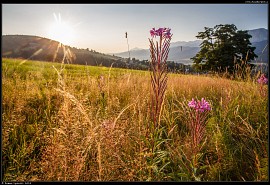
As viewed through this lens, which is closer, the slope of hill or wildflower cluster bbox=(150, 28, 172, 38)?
wildflower cluster bbox=(150, 28, 172, 38)

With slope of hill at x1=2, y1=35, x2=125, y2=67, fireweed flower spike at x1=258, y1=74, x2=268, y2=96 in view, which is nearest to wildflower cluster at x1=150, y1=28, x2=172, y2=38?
slope of hill at x1=2, y1=35, x2=125, y2=67

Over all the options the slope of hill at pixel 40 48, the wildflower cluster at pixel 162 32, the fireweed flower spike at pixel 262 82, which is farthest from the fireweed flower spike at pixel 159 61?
the fireweed flower spike at pixel 262 82

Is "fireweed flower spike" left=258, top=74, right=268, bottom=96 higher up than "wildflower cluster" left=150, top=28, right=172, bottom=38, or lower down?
lower down

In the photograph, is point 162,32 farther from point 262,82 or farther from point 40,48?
point 40,48

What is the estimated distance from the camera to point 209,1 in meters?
1.50

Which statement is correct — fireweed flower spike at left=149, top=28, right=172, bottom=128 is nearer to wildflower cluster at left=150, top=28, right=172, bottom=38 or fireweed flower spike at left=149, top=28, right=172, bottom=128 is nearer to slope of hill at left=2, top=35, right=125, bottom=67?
wildflower cluster at left=150, top=28, right=172, bottom=38

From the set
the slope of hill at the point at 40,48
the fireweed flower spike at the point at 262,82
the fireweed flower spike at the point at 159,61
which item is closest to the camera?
the fireweed flower spike at the point at 159,61

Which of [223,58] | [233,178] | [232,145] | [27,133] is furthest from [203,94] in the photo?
[223,58]

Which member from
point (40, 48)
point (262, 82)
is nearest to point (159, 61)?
point (262, 82)

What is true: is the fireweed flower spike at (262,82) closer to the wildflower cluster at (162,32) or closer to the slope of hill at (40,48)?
the wildflower cluster at (162,32)

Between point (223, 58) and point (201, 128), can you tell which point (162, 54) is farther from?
point (223, 58)

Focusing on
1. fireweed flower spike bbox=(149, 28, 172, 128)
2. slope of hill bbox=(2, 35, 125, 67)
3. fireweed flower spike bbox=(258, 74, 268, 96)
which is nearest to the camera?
fireweed flower spike bbox=(149, 28, 172, 128)

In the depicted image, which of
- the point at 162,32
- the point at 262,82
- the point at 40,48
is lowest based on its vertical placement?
the point at 262,82

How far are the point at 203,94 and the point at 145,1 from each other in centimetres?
405
